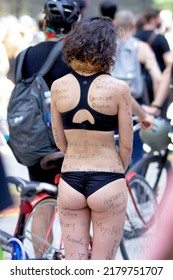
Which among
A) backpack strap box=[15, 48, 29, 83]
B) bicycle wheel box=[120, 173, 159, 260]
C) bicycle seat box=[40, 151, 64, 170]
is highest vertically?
backpack strap box=[15, 48, 29, 83]

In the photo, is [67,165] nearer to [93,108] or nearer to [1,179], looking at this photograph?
[93,108]

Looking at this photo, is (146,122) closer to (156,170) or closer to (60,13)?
(60,13)

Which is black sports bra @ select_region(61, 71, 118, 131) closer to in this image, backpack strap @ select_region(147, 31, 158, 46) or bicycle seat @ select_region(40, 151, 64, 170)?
bicycle seat @ select_region(40, 151, 64, 170)

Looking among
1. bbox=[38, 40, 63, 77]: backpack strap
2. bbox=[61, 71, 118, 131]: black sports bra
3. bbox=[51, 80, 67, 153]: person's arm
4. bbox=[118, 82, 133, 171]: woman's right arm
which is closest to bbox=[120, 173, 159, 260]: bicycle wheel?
bbox=[38, 40, 63, 77]: backpack strap

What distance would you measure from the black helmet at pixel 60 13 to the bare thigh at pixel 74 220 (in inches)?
54.7

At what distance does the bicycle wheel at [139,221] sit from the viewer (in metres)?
6.21

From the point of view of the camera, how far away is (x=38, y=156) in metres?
5.07

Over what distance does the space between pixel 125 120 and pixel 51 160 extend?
3.36 ft

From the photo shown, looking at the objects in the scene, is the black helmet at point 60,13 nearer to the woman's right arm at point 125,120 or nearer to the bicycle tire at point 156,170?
the woman's right arm at point 125,120

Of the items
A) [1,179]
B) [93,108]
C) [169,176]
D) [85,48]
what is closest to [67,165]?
[93,108]

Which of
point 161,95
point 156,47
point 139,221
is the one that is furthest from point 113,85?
point 156,47

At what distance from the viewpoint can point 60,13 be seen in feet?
17.3

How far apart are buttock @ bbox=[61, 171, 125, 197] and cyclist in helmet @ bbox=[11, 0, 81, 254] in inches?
37.4

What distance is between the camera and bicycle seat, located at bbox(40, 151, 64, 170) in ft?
16.6
